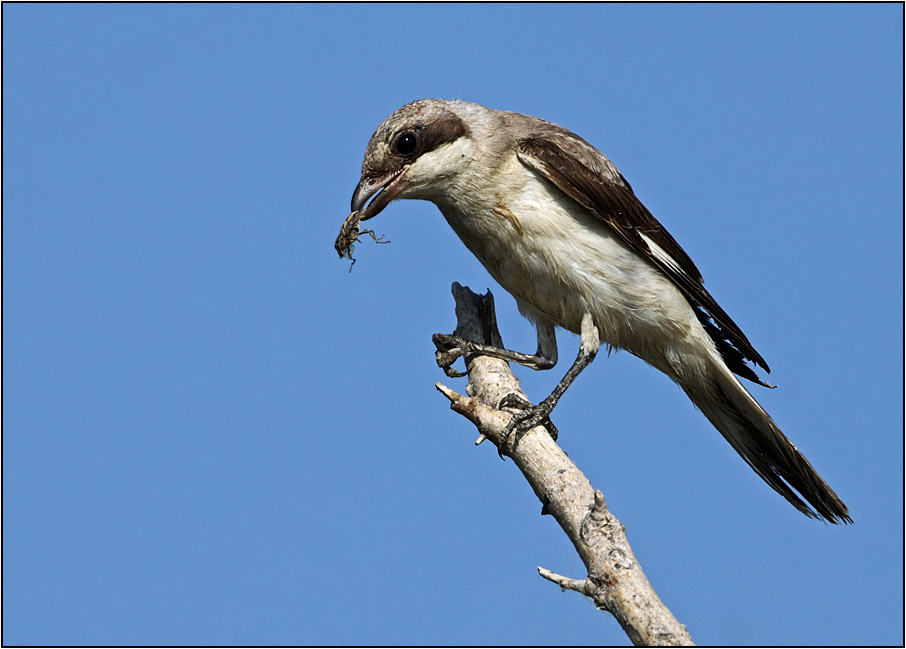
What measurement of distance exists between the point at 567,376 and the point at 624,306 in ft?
1.96

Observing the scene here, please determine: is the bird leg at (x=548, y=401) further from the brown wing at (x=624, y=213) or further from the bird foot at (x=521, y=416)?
the brown wing at (x=624, y=213)

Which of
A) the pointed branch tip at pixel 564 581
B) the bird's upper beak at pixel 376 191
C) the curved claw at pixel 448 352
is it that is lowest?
the pointed branch tip at pixel 564 581

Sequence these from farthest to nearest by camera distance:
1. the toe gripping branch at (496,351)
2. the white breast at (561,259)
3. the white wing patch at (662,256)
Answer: the white wing patch at (662,256) → the white breast at (561,259) → the toe gripping branch at (496,351)

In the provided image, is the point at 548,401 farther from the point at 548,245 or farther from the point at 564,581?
the point at 564,581

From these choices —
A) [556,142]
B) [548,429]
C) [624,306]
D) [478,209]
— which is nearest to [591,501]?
[548,429]

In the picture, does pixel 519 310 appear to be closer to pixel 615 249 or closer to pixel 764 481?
→ pixel 615 249

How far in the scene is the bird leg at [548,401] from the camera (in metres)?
4.95

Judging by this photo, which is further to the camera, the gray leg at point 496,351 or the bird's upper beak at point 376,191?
the gray leg at point 496,351

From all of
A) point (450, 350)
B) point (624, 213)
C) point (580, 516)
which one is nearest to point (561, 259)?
point (624, 213)

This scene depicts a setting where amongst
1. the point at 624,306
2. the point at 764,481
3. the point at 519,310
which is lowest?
the point at 764,481

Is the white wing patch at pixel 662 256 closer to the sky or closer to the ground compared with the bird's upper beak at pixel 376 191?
closer to the ground

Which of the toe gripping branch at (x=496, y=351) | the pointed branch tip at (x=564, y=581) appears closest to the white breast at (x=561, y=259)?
the toe gripping branch at (x=496, y=351)

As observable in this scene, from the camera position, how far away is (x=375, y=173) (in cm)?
534

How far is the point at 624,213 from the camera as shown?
5.68 metres
